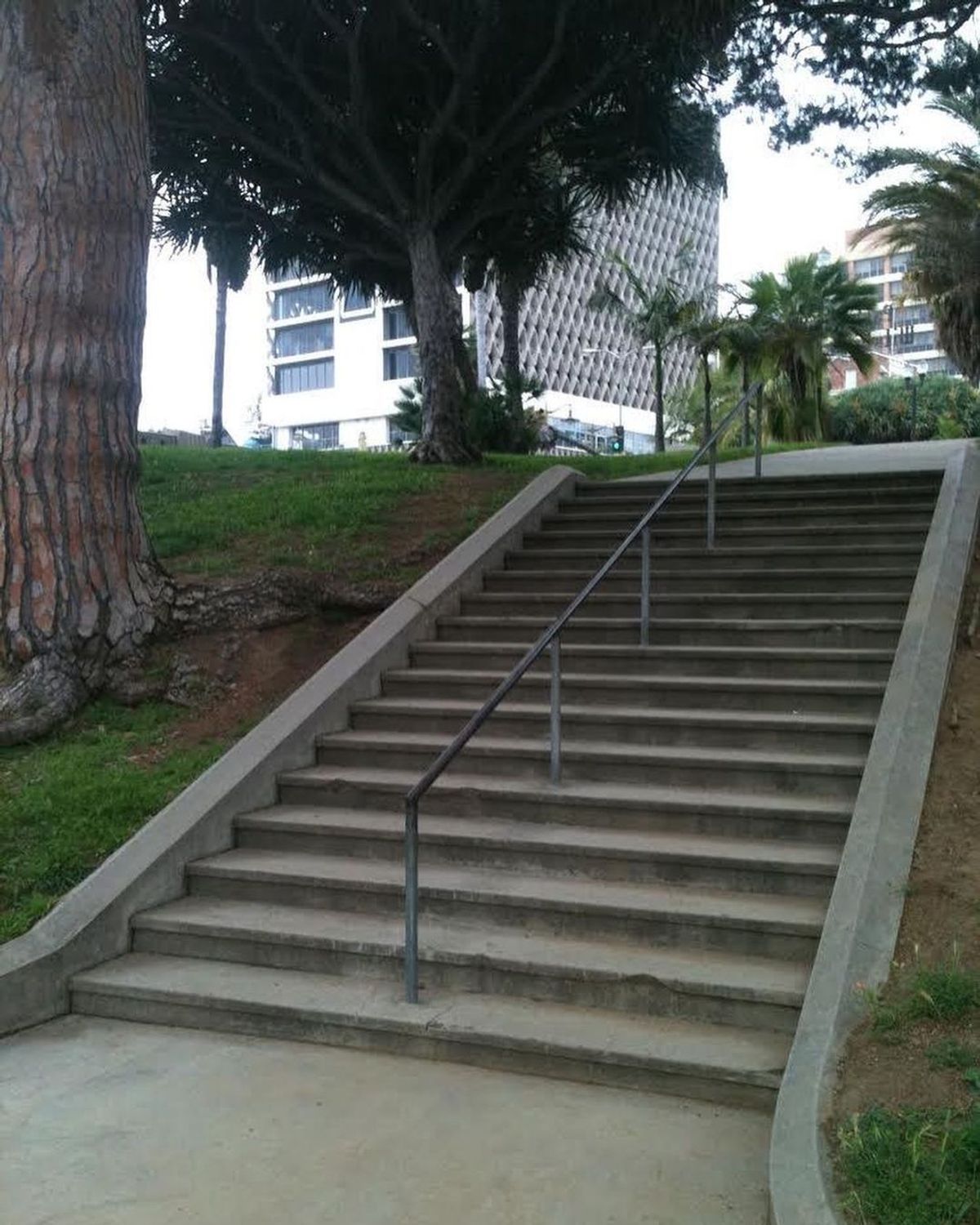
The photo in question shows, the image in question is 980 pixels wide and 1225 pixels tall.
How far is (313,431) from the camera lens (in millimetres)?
97250

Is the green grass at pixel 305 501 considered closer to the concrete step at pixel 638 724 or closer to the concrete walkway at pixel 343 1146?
the concrete step at pixel 638 724

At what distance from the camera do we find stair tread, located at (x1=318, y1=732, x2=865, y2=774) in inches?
229

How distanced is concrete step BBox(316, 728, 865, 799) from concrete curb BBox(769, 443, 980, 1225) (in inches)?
17.5

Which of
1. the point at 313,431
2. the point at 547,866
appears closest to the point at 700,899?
the point at 547,866

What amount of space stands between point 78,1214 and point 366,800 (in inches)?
120

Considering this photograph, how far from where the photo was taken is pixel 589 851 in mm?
5418

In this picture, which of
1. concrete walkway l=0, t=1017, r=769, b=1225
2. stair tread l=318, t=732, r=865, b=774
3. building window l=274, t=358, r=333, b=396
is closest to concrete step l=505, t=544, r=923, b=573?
stair tread l=318, t=732, r=865, b=774

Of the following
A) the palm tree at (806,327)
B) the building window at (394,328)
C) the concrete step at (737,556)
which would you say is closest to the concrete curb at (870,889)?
the concrete step at (737,556)

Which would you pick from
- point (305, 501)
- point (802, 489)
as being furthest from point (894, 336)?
point (305, 501)

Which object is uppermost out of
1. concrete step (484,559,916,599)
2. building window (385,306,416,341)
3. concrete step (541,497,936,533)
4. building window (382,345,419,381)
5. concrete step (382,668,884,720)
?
building window (385,306,416,341)

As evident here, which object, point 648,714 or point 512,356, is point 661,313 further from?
point 648,714

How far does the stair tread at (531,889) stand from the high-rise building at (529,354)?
76989 mm

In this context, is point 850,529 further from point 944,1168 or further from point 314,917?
point 944,1168

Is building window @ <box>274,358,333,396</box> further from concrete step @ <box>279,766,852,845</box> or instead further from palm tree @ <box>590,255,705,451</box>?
concrete step @ <box>279,766,852,845</box>
